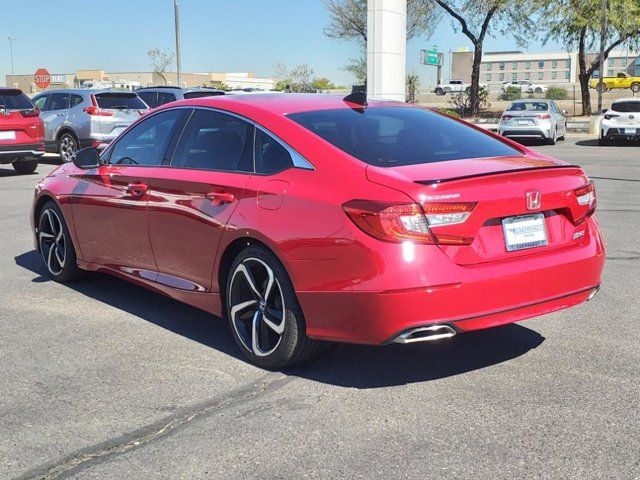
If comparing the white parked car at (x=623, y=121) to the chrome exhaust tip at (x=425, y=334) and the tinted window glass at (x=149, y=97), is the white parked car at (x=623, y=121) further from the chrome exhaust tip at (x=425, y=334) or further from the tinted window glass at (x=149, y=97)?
the chrome exhaust tip at (x=425, y=334)

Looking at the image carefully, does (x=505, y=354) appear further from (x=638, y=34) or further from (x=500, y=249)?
(x=638, y=34)

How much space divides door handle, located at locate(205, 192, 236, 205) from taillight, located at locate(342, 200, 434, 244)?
1.06 m

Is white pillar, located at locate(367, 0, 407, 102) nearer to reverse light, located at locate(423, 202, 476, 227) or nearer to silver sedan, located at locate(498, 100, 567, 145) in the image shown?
silver sedan, located at locate(498, 100, 567, 145)

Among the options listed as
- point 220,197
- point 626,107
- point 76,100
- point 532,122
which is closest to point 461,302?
point 220,197

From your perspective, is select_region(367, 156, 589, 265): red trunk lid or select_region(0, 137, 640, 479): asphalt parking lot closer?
select_region(0, 137, 640, 479): asphalt parking lot

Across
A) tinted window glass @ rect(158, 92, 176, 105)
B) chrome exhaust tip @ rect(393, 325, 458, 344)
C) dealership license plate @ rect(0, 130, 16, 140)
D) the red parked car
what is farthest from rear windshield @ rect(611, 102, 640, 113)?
chrome exhaust tip @ rect(393, 325, 458, 344)

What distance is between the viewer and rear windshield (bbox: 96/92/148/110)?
18.1 m

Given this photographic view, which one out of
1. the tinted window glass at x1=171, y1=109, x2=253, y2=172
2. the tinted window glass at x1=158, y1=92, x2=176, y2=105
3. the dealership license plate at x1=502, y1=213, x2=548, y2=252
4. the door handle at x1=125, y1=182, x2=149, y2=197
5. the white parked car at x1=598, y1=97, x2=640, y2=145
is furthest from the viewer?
the white parked car at x1=598, y1=97, x2=640, y2=145

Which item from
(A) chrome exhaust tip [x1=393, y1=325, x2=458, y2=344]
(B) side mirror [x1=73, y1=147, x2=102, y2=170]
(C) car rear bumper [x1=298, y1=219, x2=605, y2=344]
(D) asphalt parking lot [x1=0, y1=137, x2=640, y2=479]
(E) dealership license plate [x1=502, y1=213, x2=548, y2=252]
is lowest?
(D) asphalt parking lot [x1=0, y1=137, x2=640, y2=479]

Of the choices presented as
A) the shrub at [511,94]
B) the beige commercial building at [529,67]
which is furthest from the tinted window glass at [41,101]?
the beige commercial building at [529,67]

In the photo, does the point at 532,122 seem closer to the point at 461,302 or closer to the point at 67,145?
the point at 67,145

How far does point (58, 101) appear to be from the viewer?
62.1 feet

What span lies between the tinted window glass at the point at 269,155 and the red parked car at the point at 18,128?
40.0 feet

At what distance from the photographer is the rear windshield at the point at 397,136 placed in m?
4.23
